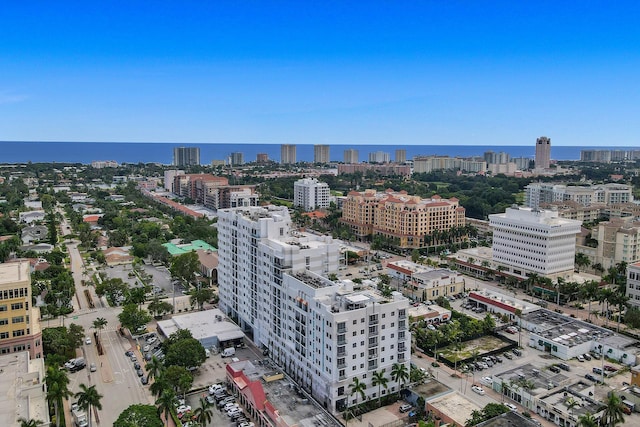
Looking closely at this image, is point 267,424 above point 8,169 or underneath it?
underneath

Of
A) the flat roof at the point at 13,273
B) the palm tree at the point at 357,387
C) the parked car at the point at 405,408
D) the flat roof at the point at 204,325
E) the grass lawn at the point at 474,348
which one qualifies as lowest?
the parked car at the point at 405,408

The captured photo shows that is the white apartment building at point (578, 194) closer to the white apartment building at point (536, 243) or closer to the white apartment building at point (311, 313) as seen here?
the white apartment building at point (536, 243)

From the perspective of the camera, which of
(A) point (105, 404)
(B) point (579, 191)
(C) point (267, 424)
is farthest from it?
(B) point (579, 191)

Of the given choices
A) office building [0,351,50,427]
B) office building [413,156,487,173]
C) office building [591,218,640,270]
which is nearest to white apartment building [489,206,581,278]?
office building [591,218,640,270]

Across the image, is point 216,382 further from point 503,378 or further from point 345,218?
point 345,218

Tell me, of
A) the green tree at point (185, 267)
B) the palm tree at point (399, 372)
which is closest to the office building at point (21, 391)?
the palm tree at point (399, 372)

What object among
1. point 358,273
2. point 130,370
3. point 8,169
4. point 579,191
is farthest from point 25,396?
point 8,169
